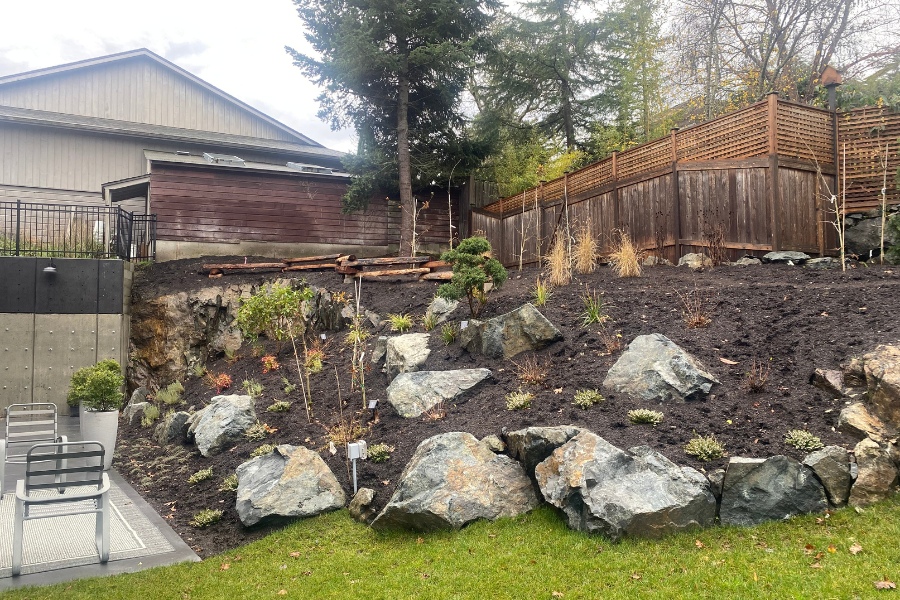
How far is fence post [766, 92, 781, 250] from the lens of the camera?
9.88m

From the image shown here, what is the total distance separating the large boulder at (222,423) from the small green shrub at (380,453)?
7.60 feet

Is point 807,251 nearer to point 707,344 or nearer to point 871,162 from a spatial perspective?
point 871,162

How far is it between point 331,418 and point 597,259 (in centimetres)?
637

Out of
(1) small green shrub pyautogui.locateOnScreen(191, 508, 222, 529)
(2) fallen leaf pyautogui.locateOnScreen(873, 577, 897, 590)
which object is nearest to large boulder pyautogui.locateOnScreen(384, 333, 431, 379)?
(1) small green shrub pyautogui.locateOnScreen(191, 508, 222, 529)

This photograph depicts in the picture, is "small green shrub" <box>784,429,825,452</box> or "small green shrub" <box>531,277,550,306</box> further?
"small green shrub" <box>531,277,550,306</box>

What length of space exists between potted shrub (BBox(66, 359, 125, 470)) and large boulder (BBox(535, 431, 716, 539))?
6472mm

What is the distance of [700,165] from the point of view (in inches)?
428

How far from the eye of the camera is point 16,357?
12.5m

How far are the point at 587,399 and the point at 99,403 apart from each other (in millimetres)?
6750

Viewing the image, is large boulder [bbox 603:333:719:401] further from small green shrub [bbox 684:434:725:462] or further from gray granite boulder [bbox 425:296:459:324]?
gray granite boulder [bbox 425:296:459:324]

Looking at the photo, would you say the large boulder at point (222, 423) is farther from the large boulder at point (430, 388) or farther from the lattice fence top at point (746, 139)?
the lattice fence top at point (746, 139)

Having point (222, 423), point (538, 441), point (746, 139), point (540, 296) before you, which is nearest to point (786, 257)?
point (746, 139)

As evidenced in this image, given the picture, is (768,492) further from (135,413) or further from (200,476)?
(135,413)

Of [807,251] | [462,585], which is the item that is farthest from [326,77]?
[462,585]
